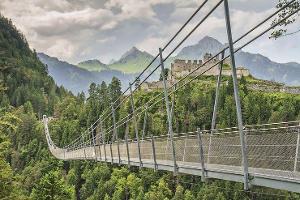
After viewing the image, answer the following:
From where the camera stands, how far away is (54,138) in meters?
112

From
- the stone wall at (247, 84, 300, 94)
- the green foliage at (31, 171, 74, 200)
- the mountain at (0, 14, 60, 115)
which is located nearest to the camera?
the green foliage at (31, 171, 74, 200)

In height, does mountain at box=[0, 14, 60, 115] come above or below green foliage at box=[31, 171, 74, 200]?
above

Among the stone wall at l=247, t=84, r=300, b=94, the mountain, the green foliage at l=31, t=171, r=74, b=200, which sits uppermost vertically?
the mountain

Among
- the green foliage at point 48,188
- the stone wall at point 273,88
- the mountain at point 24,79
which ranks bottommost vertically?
the green foliage at point 48,188

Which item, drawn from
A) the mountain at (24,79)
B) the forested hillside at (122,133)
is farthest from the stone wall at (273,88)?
the mountain at (24,79)

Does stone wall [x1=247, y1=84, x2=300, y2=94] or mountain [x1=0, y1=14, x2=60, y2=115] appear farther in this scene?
mountain [x1=0, y1=14, x2=60, y2=115]

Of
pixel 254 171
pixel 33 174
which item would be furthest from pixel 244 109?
pixel 254 171

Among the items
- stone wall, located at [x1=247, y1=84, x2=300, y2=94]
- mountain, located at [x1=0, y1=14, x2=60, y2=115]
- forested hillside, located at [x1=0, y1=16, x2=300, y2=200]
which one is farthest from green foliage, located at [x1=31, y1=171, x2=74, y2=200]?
mountain, located at [x1=0, y1=14, x2=60, y2=115]

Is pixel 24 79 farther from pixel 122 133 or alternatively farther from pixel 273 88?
pixel 122 133

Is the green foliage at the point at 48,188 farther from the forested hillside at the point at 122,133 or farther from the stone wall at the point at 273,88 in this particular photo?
the stone wall at the point at 273,88

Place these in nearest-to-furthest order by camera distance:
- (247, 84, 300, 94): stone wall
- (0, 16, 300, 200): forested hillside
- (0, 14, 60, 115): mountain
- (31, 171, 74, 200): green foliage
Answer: (31, 171, 74, 200): green foliage
(0, 16, 300, 200): forested hillside
(247, 84, 300, 94): stone wall
(0, 14, 60, 115): mountain

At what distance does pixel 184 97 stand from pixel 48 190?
197ft

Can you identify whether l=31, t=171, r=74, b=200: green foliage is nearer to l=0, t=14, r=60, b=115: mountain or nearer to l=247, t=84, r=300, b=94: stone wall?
l=247, t=84, r=300, b=94: stone wall

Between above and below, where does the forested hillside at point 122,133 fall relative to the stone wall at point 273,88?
below
